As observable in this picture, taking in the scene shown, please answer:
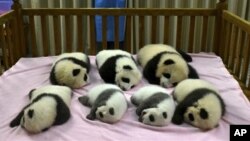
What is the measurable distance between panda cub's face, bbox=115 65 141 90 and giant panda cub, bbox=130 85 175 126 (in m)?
0.22

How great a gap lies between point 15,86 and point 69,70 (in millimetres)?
346

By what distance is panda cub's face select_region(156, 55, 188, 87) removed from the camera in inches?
75.4

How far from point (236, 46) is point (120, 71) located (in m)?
0.84

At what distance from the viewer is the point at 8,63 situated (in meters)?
2.35

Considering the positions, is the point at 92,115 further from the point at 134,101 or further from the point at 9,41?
the point at 9,41

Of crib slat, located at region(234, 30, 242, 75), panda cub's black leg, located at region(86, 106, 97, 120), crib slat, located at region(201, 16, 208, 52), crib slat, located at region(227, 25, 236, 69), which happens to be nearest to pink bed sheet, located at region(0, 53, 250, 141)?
panda cub's black leg, located at region(86, 106, 97, 120)

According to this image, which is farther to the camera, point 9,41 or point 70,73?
point 9,41

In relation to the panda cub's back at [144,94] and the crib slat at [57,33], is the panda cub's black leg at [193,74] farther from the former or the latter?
the crib slat at [57,33]

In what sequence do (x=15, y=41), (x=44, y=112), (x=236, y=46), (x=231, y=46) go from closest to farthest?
(x=44, y=112), (x=236, y=46), (x=231, y=46), (x=15, y=41)

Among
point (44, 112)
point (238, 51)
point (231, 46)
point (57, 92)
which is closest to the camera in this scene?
point (44, 112)

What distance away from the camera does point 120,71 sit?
1.91 m

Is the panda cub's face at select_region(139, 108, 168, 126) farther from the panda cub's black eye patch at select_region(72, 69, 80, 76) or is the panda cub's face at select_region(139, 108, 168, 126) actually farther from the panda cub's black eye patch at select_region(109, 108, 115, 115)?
the panda cub's black eye patch at select_region(72, 69, 80, 76)

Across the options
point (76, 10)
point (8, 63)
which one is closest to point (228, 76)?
point (76, 10)

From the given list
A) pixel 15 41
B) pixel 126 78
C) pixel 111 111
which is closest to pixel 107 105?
pixel 111 111
